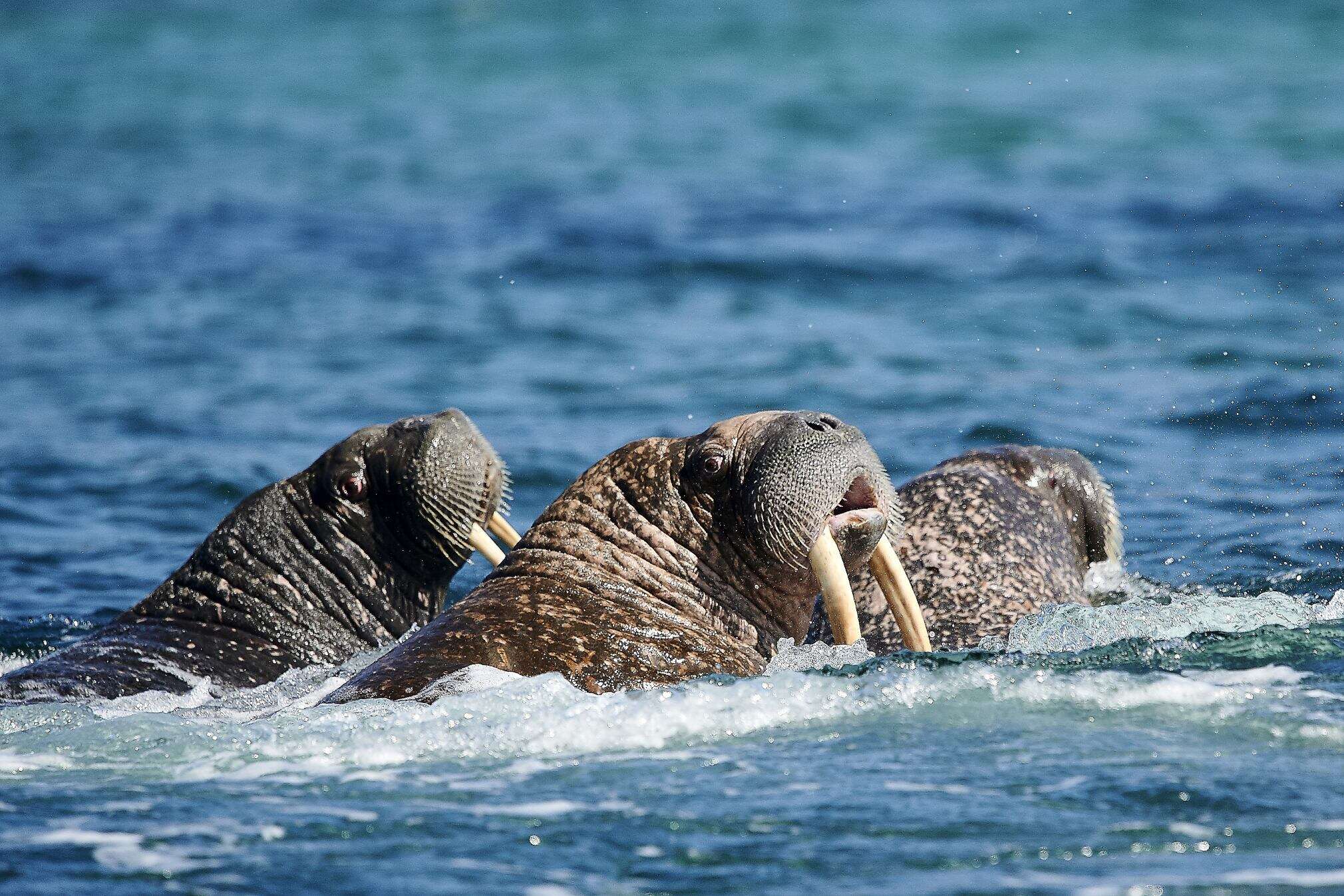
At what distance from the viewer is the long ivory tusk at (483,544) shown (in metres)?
8.57

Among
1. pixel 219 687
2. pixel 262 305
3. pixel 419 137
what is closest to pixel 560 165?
pixel 419 137

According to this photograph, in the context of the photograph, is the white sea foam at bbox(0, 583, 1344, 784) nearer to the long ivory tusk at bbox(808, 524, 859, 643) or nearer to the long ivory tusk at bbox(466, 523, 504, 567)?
the long ivory tusk at bbox(808, 524, 859, 643)

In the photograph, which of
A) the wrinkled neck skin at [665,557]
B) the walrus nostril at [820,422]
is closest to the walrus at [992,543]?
the wrinkled neck skin at [665,557]

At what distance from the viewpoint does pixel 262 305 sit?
19.2 metres

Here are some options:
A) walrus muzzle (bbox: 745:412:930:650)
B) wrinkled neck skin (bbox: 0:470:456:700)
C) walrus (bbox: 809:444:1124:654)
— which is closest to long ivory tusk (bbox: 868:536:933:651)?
walrus muzzle (bbox: 745:412:930:650)

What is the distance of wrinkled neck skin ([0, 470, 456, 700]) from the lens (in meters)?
8.57

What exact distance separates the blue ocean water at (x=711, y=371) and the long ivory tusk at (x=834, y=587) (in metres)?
0.38

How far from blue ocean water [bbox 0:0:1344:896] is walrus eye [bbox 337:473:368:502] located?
1.03 metres

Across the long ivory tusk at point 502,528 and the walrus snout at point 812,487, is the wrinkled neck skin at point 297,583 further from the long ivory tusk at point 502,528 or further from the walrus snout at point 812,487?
the walrus snout at point 812,487

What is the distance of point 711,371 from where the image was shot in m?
16.0

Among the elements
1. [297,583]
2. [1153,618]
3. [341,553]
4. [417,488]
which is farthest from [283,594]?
[1153,618]

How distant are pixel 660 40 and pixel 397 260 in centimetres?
2227

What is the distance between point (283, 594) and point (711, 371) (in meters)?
7.76

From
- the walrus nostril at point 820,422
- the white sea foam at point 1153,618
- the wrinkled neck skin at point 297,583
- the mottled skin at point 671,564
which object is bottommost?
the white sea foam at point 1153,618
